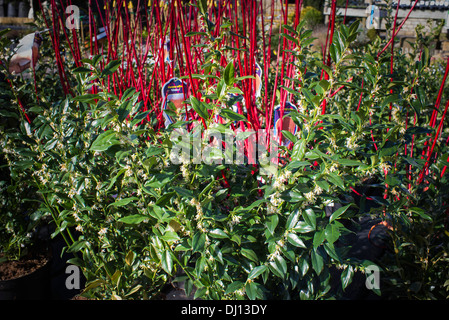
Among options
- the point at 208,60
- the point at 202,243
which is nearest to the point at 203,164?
the point at 202,243

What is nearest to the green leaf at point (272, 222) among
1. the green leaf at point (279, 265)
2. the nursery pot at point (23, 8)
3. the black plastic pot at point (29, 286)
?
the green leaf at point (279, 265)

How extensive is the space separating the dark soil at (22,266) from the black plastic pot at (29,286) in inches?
0.7

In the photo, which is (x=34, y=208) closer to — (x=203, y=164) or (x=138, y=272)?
(x=138, y=272)

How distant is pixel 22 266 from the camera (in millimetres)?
1604

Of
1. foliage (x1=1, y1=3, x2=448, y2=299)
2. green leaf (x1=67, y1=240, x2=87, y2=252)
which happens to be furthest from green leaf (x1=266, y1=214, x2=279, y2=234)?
green leaf (x1=67, y1=240, x2=87, y2=252)

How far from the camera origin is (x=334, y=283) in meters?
1.68

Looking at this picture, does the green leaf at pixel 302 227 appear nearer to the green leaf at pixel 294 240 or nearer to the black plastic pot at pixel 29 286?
the green leaf at pixel 294 240

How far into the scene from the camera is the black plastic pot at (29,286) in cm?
151

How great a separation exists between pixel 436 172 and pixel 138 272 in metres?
1.20

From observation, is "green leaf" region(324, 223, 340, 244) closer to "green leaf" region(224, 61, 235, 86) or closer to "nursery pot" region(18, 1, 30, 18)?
"green leaf" region(224, 61, 235, 86)

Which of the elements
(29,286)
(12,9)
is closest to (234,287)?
(29,286)

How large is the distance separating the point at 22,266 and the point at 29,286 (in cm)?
11

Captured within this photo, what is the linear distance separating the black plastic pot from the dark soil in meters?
0.02

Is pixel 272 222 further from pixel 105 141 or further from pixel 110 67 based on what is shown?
pixel 110 67
